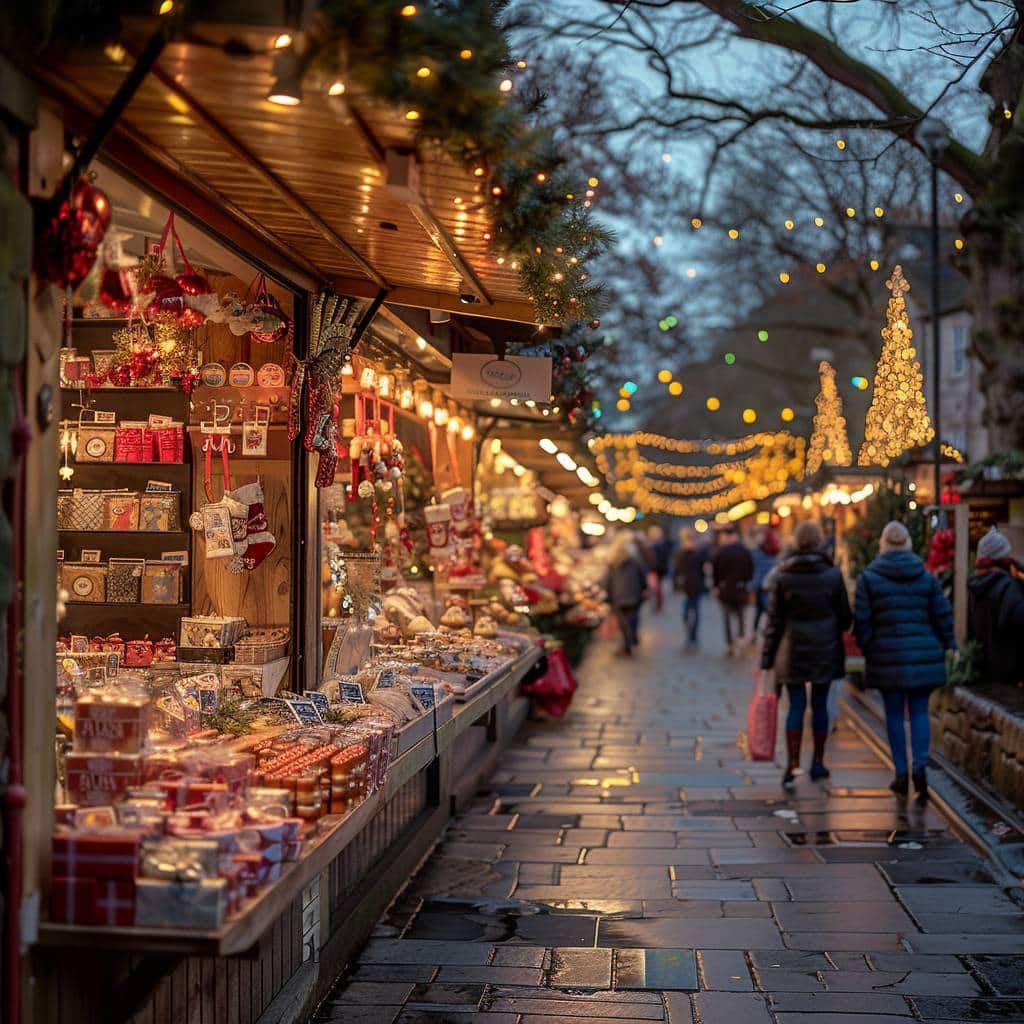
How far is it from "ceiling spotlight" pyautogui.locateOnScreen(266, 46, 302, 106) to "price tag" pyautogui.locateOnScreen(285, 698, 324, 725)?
8.95ft

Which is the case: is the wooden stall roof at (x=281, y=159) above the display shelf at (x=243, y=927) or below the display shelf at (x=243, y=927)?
above

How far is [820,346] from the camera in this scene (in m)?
35.2

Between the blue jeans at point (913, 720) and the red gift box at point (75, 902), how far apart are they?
6867mm

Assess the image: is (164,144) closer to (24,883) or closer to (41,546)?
(41,546)

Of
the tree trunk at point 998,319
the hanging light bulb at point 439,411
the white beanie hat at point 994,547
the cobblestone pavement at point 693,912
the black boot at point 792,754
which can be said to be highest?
the tree trunk at point 998,319

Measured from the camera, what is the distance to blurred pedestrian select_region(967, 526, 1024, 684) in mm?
9555

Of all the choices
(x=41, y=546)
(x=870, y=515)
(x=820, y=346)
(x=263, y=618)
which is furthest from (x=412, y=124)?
(x=820, y=346)

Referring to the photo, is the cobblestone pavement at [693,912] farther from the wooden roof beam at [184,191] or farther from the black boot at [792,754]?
the wooden roof beam at [184,191]

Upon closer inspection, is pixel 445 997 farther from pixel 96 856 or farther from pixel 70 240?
pixel 70 240

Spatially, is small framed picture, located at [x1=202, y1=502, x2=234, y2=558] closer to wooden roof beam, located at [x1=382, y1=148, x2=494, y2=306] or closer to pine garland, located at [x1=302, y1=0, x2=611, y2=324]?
wooden roof beam, located at [x1=382, y1=148, x2=494, y2=306]

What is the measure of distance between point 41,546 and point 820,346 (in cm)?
3310

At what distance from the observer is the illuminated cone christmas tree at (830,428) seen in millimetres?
18609

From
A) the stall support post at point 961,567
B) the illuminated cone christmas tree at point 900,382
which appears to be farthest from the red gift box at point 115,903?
the illuminated cone christmas tree at point 900,382

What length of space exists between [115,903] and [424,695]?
11.2 feet
